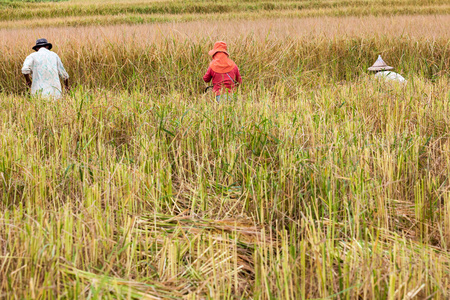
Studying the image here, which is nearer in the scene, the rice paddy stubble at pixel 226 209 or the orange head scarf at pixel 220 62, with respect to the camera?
the rice paddy stubble at pixel 226 209

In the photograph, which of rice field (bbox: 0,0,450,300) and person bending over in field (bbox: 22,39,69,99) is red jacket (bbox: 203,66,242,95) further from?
person bending over in field (bbox: 22,39,69,99)

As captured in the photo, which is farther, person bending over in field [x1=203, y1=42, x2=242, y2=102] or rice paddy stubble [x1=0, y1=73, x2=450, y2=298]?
person bending over in field [x1=203, y1=42, x2=242, y2=102]

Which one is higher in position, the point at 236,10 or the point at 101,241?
the point at 236,10

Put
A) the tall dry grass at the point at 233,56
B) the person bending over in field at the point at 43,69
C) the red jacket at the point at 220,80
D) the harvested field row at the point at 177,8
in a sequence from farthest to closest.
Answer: the harvested field row at the point at 177,8, the tall dry grass at the point at 233,56, the person bending over in field at the point at 43,69, the red jacket at the point at 220,80

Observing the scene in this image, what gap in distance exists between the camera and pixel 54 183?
1739mm

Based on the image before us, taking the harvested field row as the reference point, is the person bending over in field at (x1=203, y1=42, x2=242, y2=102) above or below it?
below

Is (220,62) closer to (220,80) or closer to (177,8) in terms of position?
(220,80)

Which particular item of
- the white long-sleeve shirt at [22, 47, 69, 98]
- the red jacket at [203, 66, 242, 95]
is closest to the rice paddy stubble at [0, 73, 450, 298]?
the red jacket at [203, 66, 242, 95]

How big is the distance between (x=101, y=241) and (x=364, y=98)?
2545mm

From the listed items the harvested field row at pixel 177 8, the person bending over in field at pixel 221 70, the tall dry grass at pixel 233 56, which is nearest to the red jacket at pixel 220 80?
the person bending over in field at pixel 221 70

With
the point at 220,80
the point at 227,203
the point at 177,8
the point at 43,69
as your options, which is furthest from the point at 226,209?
the point at 177,8

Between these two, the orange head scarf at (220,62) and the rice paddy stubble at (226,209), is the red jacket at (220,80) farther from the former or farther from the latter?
the rice paddy stubble at (226,209)

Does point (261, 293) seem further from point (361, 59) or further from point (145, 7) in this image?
point (145, 7)

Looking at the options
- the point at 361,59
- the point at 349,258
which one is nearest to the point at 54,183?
the point at 349,258
